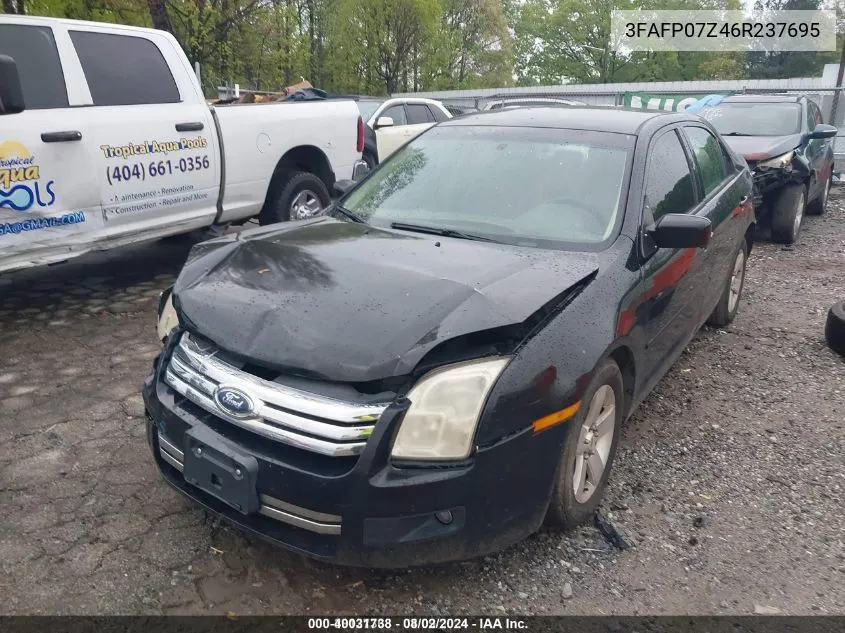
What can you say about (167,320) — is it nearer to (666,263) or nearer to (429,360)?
(429,360)

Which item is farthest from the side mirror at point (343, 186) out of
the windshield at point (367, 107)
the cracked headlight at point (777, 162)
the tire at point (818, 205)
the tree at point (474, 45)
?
the tree at point (474, 45)

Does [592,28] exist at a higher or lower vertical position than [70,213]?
higher

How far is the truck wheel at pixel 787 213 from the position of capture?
7.89 meters

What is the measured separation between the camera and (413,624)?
7.71 ft

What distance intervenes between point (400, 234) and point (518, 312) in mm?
1002

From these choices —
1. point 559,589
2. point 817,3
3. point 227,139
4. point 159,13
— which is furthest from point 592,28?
point 559,589

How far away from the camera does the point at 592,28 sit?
174 feet

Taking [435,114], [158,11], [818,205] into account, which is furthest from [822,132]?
[158,11]

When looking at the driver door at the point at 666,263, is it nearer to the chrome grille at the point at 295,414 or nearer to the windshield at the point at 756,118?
the chrome grille at the point at 295,414

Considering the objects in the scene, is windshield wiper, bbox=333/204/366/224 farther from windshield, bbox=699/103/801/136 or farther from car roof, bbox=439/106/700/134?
windshield, bbox=699/103/801/136

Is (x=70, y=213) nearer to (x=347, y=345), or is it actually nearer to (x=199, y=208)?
(x=199, y=208)

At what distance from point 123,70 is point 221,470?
401 centimetres

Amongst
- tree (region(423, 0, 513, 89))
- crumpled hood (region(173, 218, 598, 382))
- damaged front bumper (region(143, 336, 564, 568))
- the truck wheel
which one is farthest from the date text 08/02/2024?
tree (region(423, 0, 513, 89))

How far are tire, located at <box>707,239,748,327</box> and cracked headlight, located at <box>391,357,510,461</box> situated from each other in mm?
3258
